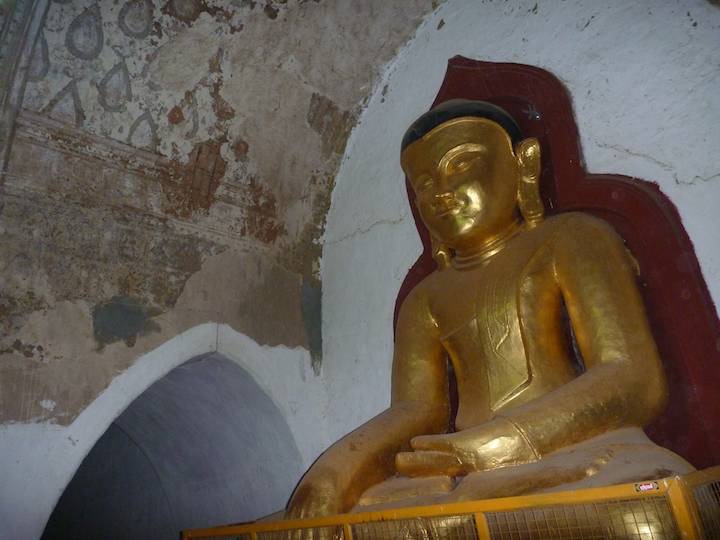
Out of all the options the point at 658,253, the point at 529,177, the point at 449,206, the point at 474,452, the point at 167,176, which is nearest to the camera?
the point at 474,452

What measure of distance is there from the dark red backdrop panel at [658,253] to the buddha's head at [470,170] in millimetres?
172

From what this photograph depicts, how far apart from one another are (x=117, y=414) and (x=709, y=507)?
2429 millimetres

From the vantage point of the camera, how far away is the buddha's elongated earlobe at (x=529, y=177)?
9.30 feet

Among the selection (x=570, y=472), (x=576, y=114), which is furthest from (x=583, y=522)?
(x=576, y=114)

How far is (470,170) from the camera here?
278 centimetres

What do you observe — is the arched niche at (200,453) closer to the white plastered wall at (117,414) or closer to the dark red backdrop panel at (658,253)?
the white plastered wall at (117,414)

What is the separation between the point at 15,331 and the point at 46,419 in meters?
0.40

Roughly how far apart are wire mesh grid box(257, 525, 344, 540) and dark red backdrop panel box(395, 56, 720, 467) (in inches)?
48.4

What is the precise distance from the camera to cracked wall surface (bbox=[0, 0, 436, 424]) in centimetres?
292

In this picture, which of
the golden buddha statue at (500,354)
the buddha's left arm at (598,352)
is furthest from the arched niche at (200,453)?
the buddha's left arm at (598,352)

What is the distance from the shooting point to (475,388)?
2.62 metres

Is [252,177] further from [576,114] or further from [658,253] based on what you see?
[658,253]

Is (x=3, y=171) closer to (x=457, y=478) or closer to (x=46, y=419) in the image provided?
(x=46, y=419)

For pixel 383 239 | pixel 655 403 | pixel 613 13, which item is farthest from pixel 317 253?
pixel 655 403
